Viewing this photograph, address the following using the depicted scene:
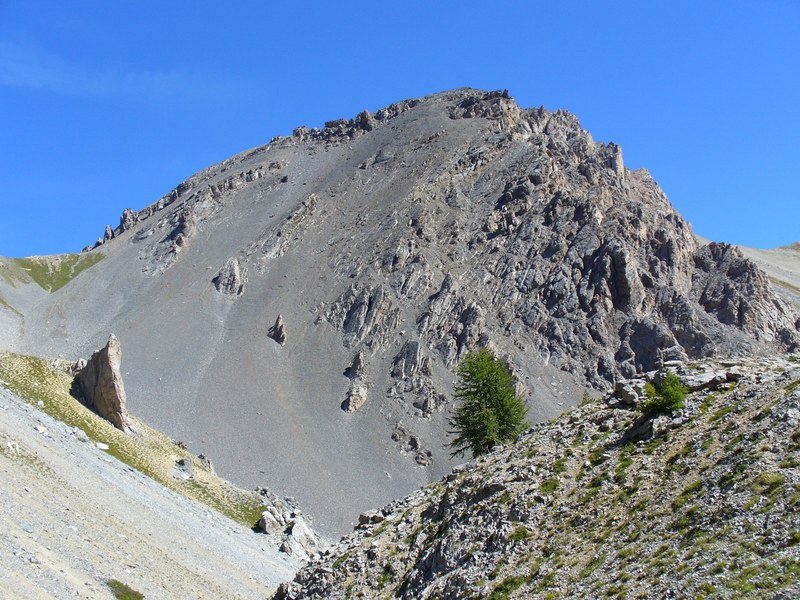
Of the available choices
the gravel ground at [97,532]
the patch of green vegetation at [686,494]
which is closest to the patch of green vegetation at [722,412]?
the patch of green vegetation at [686,494]

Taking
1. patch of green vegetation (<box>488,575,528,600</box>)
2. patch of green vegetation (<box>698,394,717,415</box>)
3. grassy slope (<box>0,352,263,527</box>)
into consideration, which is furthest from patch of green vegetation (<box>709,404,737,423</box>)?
grassy slope (<box>0,352,263,527</box>)

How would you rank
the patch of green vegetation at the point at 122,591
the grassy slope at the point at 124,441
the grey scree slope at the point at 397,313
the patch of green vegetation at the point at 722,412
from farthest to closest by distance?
the grey scree slope at the point at 397,313 → the grassy slope at the point at 124,441 → the patch of green vegetation at the point at 122,591 → the patch of green vegetation at the point at 722,412

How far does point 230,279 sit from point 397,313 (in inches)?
1761

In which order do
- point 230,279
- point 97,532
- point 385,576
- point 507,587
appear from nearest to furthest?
1. point 507,587
2. point 385,576
3. point 97,532
4. point 230,279

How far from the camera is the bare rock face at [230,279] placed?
170125 mm

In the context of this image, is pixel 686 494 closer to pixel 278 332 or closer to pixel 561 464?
pixel 561 464

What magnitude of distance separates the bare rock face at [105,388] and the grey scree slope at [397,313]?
4316 cm

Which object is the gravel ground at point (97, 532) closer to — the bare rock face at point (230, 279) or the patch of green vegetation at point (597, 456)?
the patch of green vegetation at point (597, 456)

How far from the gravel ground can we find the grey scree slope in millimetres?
53165

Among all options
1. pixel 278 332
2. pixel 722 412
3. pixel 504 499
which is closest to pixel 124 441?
pixel 504 499

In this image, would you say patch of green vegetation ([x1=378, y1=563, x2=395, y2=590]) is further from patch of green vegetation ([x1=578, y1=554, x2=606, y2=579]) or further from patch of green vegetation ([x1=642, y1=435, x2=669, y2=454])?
patch of green vegetation ([x1=642, y1=435, x2=669, y2=454])

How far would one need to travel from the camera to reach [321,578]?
1059 inches

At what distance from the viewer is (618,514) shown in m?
20.7

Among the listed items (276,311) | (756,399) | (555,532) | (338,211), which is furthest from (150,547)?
(338,211)
